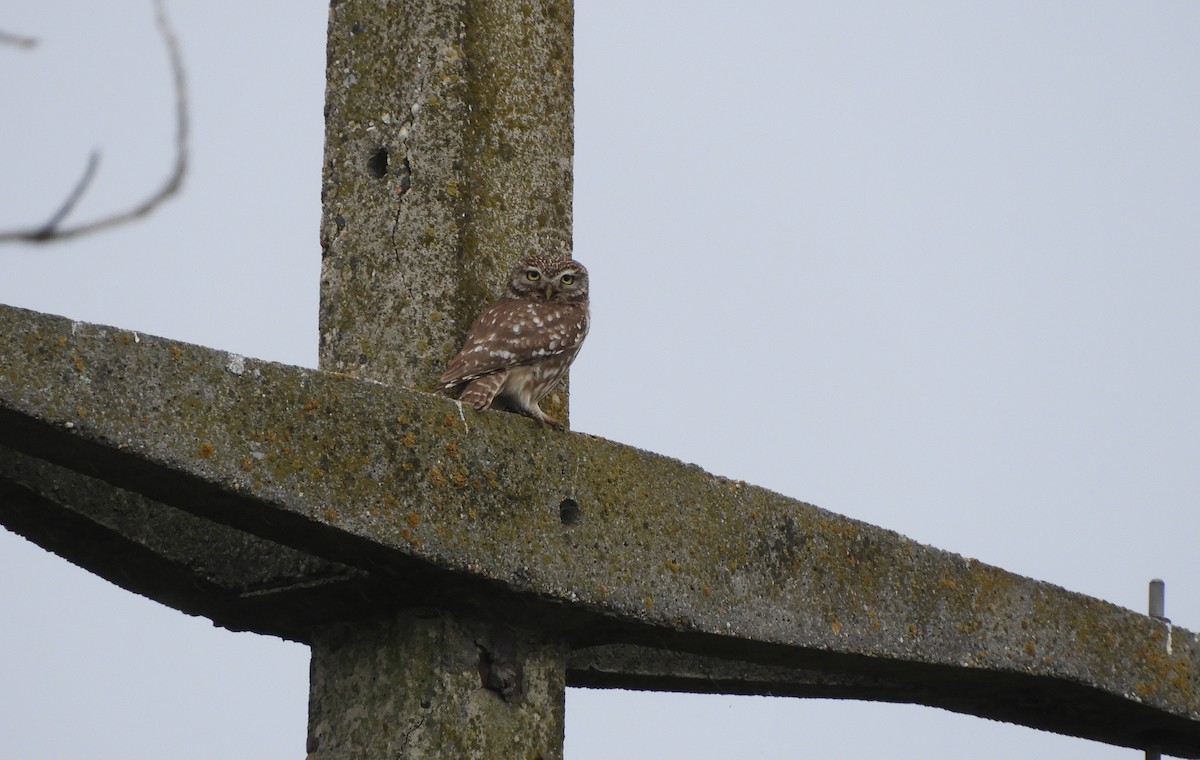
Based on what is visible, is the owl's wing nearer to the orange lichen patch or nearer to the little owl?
the little owl

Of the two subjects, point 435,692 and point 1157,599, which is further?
point 1157,599

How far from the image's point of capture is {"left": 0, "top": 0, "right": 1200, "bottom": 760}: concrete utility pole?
3336 millimetres

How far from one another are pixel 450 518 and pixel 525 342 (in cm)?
102

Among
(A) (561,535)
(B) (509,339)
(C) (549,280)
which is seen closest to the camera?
(A) (561,535)

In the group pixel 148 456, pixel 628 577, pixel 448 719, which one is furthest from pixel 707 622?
pixel 148 456

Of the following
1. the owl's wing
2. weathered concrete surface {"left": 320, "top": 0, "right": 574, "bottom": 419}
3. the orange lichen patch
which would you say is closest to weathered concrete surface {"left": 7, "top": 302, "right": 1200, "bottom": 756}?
the orange lichen patch

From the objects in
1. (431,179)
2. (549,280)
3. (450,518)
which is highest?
(431,179)

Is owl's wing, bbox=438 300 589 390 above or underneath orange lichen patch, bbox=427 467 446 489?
above

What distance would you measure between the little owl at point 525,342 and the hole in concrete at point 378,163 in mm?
444

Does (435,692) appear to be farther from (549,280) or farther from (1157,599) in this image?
(1157,599)

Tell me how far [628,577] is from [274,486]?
0.94m

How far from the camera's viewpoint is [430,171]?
448cm

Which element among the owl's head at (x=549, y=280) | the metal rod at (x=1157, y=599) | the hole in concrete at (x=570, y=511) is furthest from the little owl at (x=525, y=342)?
the metal rod at (x=1157, y=599)

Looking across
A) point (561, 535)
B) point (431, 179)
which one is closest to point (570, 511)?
point (561, 535)
